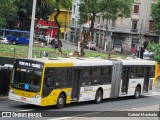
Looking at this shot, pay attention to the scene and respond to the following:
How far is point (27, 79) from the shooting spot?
2530 cm

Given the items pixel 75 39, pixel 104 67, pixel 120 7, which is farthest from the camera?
pixel 75 39

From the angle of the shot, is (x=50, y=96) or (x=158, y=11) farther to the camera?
(x=158, y=11)

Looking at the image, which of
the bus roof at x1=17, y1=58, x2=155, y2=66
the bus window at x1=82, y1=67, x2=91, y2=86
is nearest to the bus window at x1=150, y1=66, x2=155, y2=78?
the bus roof at x1=17, y1=58, x2=155, y2=66

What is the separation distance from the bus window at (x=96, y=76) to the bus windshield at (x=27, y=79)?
5498mm

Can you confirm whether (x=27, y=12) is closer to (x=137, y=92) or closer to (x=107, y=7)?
(x=107, y=7)

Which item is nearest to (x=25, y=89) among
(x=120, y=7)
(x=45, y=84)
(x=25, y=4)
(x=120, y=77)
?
(x=45, y=84)

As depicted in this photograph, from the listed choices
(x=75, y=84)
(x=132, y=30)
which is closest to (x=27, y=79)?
(x=75, y=84)

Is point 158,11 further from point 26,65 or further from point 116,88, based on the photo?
point 26,65

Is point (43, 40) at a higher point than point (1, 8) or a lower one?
lower

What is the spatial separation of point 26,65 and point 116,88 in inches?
352

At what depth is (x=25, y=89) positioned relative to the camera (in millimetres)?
25125

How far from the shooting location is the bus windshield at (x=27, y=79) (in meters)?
25.0

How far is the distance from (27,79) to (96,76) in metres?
6.10

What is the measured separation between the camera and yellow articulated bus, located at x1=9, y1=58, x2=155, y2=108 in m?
25.1
